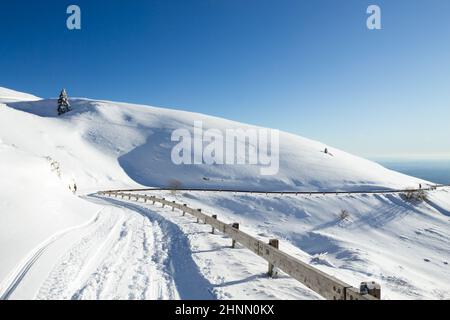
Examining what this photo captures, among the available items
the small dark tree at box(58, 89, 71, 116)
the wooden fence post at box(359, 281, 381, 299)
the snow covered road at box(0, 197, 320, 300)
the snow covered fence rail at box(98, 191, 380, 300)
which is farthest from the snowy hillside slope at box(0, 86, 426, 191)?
the wooden fence post at box(359, 281, 381, 299)

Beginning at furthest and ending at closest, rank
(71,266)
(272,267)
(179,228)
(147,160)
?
(147,160) < (179,228) < (71,266) < (272,267)

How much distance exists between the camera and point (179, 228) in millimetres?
13961

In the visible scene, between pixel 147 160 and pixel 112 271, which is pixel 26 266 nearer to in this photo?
pixel 112 271

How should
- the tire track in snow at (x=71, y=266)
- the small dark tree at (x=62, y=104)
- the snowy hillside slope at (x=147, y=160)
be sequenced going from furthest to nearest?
the small dark tree at (x=62, y=104)
the snowy hillside slope at (x=147, y=160)
the tire track in snow at (x=71, y=266)

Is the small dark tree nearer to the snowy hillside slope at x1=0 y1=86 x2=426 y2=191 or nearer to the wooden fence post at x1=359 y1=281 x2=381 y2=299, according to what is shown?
the snowy hillside slope at x1=0 y1=86 x2=426 y2=191

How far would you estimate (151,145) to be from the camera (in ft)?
294

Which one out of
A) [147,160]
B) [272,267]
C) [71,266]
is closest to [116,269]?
[71,266]

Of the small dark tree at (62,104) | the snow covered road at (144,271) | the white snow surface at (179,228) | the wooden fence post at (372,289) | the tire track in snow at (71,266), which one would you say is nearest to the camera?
the wooden fence post at (372,289)

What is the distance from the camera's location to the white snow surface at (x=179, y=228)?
22.7 ft

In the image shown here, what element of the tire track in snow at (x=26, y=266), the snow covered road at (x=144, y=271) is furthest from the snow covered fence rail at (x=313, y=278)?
the tire track in snow at (x=26, y=266)

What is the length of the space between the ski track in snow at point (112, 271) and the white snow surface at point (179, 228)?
3 centimetres

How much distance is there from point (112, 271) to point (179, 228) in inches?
259

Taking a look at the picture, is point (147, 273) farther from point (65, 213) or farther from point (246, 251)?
point (65, 213)

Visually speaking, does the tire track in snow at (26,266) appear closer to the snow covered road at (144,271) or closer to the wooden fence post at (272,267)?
the snow covered road at (144,271)
